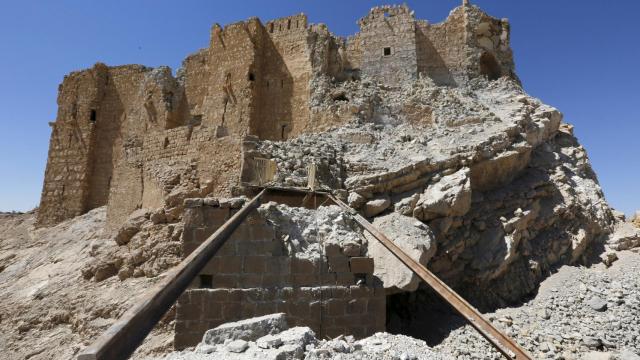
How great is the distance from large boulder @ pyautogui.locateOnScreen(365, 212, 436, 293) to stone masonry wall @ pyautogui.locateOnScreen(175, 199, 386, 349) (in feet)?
4.60

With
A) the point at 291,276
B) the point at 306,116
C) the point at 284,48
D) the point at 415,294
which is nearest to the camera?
the point at 291,276

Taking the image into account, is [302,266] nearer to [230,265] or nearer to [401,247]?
[230,265]

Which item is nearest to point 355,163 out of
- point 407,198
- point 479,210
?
point 407,198

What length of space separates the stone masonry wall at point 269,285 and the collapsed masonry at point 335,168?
19 mm

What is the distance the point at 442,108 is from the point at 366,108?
262cm

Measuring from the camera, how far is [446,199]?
29.4 feet

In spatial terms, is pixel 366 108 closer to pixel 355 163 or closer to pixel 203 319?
pixel 355 163

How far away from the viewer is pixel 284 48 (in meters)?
Answer: 16.9

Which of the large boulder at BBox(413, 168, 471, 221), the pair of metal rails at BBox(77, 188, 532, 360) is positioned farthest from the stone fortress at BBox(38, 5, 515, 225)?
the pair of metal rails at BBox(77, 188, 532, 360)

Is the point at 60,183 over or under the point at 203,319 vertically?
over

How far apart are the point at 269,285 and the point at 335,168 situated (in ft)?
16.6

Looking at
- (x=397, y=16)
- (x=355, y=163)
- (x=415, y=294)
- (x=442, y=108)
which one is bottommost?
(x=415, y=294)

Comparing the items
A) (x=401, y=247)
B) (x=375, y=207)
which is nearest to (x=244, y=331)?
(x=401, y=247)

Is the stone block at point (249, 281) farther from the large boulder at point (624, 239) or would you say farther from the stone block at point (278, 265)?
the large boulder at point (624, 239)
